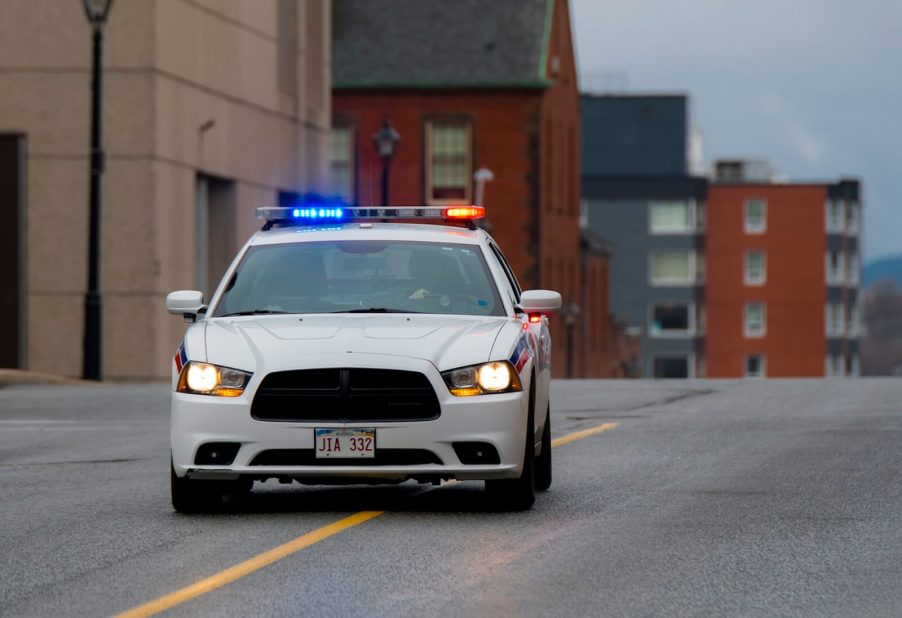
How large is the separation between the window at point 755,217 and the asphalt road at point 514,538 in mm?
96657

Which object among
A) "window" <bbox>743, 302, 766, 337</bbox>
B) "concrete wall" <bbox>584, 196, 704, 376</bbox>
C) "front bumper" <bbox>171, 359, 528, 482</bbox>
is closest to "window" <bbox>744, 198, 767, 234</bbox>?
"concrete wall" <bbox>584, 196, 704, 376</bbox>

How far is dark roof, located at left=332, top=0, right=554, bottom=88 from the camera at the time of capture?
61.8 m

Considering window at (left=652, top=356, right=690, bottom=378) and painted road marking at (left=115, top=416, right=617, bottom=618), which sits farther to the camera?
window at (left=652, top=356, right=690, bottom=378)

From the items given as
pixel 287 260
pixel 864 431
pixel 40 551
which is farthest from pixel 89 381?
pixel 40 551

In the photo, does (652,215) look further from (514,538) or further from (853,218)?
(514,538)

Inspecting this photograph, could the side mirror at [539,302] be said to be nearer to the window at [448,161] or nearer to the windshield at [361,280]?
the windshield at [361,280]

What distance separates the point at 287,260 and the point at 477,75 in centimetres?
4957

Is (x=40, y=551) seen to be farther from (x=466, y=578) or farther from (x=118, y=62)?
(x=118, y=62)

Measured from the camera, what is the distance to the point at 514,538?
34.4 feet

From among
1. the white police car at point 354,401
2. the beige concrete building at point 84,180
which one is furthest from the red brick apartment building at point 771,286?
the white police car at point 354,401

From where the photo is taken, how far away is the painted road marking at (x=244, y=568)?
326 inches

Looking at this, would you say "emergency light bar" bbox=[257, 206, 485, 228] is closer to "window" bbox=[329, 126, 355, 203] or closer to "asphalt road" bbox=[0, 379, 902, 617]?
"asphalt road" bbox=[0, 379, 902, 617]

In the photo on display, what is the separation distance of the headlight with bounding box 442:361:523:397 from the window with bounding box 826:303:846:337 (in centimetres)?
10460

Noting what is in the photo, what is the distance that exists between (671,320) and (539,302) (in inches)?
4095
